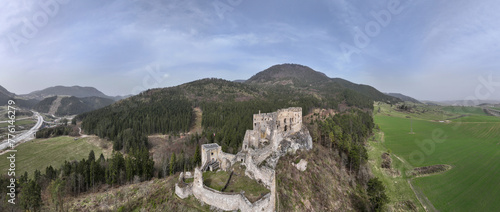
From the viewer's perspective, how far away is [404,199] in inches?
1689

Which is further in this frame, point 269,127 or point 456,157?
point 456,157

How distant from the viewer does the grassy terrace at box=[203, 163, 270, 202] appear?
28336 mm

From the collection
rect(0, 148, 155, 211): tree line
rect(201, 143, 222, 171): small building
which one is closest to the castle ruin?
rect(201, 143, 222, 171): small building

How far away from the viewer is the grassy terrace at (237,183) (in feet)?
93.0

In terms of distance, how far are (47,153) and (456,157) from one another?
137m

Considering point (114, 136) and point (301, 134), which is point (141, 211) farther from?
point (114, 136)

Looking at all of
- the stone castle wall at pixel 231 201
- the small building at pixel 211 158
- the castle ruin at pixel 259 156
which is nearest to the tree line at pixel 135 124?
the small building at pixel 211 158

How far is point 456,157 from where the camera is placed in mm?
56406

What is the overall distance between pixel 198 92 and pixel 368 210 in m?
171

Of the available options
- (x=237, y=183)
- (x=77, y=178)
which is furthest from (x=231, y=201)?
(x=77, y=178)

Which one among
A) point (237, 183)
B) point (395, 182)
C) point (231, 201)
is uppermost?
point (237, 183)

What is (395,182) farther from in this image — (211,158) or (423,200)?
(211,158)

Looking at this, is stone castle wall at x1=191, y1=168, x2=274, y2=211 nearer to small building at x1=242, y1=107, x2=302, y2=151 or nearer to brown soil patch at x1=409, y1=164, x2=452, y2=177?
small building at x1=242, y1=107, x2=302, y2=151

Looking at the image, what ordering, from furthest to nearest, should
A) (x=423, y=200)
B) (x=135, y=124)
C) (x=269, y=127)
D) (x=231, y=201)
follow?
(x=135, y=124)
(x=269, y=127)
(x=423, y=200)
(x=231, y=201)
